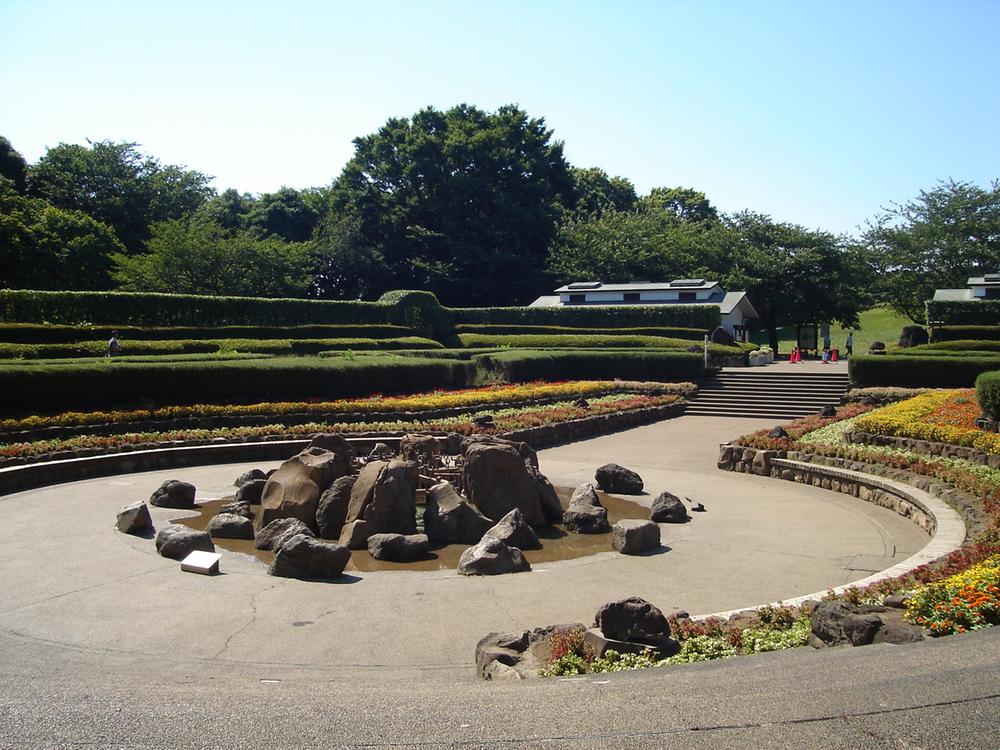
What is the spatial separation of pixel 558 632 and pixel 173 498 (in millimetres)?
8424

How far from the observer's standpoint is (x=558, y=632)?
6.72 meters

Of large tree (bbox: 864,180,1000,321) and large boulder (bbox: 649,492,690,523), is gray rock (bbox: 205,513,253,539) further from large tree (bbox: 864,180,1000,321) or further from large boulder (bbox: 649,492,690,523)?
large tree (bbox: 864,180,1000,321)

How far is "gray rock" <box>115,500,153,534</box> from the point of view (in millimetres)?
11172

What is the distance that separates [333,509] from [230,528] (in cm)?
138

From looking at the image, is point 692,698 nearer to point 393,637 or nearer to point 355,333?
point 393,637

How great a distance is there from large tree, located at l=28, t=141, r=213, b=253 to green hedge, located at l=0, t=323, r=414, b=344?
63.3 feet

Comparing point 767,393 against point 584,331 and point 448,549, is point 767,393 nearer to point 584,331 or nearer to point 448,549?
point 584,331

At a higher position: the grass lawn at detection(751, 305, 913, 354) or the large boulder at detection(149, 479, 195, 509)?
the grass lawn at detection(751, 305, 913, 354)

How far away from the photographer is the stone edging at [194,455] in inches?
575

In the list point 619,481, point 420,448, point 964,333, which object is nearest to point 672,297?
point 964,333

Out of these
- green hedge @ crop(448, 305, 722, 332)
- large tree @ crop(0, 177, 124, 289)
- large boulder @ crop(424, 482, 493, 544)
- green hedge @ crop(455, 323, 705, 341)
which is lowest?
large boulder @ crop(424, 482, 493, 544)

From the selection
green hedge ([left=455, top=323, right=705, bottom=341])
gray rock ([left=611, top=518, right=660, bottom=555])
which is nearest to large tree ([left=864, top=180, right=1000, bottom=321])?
green hedge ([left=455, top=323, right=705, bottom=341])

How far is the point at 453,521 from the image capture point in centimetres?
1141

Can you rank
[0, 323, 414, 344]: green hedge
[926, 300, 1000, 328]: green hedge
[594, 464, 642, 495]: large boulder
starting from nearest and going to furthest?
[594, 464, 642, 495]: large boulder
[0, 323, 414, 344]: green hedge
[926, 300, 1000, 328]: green hedge
